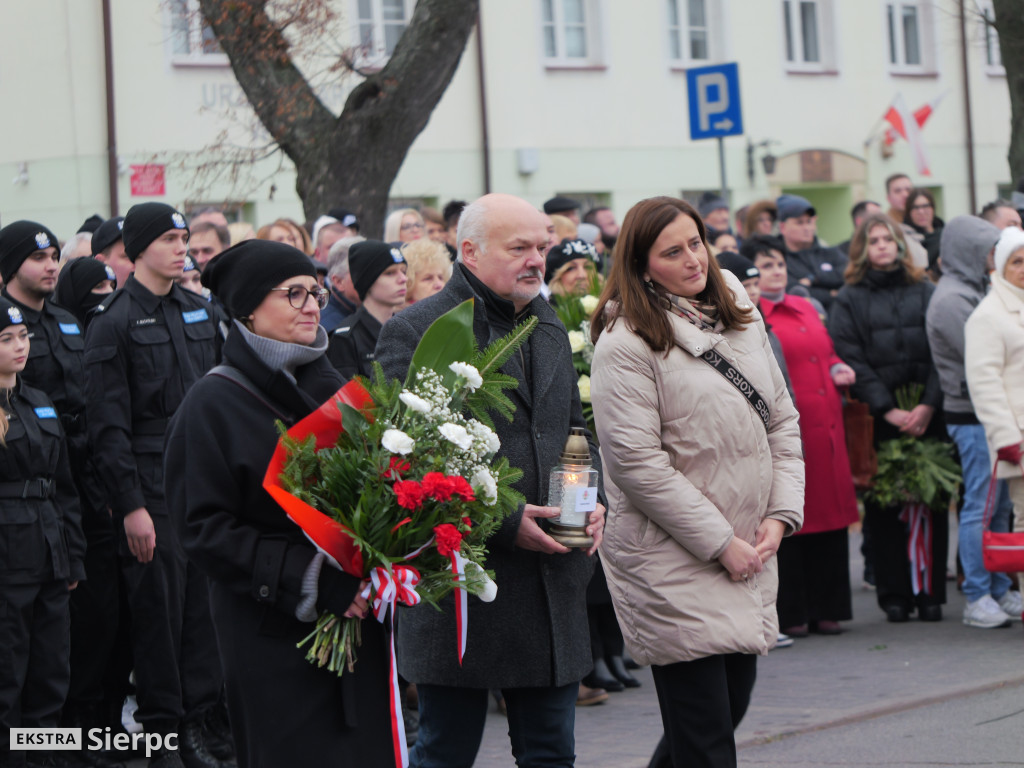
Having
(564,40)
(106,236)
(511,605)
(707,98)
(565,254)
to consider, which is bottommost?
(511,605)

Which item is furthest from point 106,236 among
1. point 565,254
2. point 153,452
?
point 565,254

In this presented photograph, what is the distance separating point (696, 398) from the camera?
4.80 m

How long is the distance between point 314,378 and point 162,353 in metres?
2.51

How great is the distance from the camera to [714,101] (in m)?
13.1

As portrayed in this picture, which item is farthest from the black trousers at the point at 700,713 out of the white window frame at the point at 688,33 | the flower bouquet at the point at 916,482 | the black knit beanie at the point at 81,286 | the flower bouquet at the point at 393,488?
the white window frame at the point at 688,33

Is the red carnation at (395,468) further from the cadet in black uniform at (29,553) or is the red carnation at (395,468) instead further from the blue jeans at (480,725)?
the cadet in black uniform at (29,553)

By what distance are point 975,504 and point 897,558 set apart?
1.95 ft

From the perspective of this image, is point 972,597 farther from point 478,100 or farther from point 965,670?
point 478,100

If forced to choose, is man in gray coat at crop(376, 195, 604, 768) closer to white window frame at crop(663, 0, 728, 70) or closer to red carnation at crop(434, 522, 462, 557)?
red carnation at crop(434, 522, 462, 557)

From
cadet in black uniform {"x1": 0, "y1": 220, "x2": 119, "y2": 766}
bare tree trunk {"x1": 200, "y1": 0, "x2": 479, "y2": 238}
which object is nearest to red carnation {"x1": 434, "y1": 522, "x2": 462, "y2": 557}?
cadet in black uniform {"x1": 0, "y1": 220, "x2": 119, "y2": 766}

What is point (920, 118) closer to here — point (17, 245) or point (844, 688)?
point (844, 688)

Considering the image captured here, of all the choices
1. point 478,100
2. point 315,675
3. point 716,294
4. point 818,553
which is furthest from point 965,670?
point 478,100

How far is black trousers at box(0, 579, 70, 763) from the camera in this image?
6.09 metres

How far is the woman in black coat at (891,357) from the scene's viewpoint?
953cm
